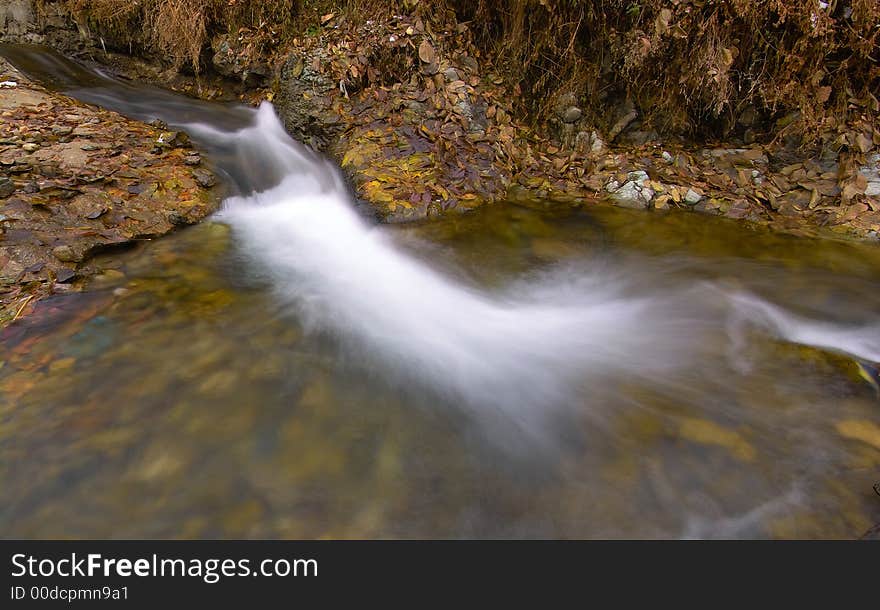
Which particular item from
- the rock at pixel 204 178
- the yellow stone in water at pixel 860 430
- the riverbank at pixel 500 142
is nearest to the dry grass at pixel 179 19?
the riverbank at pixel 500 142

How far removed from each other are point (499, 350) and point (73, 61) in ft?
27.9

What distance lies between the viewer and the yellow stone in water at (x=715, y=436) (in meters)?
2.43

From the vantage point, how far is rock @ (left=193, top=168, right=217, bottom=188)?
4982 mm

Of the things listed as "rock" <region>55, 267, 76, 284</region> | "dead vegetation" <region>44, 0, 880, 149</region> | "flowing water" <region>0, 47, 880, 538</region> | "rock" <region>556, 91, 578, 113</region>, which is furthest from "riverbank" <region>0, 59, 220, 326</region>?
"rock" <region>556, 91, 578, 113</region>

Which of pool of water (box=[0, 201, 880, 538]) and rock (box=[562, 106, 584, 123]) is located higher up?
rock (box=[562, 106, 584, 123])

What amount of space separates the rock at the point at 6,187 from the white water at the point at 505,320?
1676 millimetres

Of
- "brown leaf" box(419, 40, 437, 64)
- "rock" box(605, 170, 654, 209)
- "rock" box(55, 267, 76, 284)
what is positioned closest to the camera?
"rock" box(55, 267, 76, 284)

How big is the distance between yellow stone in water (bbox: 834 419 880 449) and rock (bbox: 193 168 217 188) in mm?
5487

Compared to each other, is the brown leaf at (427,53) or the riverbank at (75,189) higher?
the brown leaf at (427,53)

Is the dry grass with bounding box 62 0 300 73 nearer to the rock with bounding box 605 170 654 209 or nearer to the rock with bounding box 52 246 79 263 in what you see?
the rock with bounding box 52 246 79 263

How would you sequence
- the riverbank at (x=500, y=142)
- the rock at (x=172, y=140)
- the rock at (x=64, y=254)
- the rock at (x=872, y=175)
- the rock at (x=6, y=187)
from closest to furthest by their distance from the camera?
the rock at (x=64, y=254), the rock at (x=6, y=187), the rock at (x=872, y=175), the riverbank at (x=500, y=142), the rock at (x=172, y=140)

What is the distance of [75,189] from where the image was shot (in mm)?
4297

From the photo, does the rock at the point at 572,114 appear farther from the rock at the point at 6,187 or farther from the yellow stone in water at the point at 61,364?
the rock at the point at 6,187
